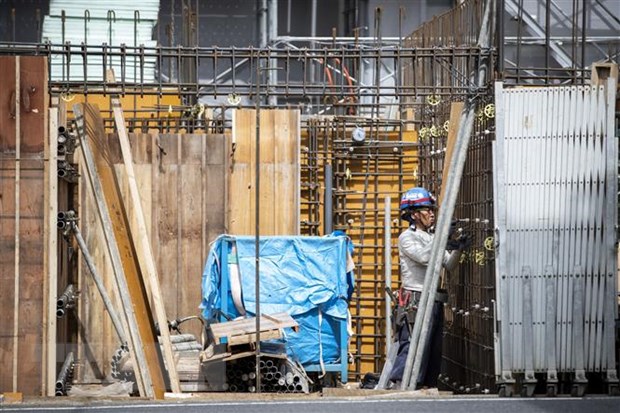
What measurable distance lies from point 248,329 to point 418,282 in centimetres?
204

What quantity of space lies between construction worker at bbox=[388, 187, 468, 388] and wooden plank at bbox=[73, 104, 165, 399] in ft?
9.03

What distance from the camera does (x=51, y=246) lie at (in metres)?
14.1

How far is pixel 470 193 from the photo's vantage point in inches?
602

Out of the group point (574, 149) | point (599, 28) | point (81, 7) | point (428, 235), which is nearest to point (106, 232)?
point (428, 235)

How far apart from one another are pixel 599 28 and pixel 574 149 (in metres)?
17.5

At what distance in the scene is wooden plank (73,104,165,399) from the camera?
47.2 feet

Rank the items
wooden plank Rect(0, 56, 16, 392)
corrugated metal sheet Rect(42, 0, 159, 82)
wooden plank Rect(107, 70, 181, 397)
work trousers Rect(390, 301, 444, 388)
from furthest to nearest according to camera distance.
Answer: corrugated metal sheet Rect(42, 0, 159, 82) → work trousers Rect(390, 301, 444, 388) → wooden plank Rect(107, 70, 181, 397) → wooden plank Rect(0, 56, 16, 392)

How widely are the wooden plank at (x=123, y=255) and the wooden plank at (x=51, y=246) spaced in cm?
54

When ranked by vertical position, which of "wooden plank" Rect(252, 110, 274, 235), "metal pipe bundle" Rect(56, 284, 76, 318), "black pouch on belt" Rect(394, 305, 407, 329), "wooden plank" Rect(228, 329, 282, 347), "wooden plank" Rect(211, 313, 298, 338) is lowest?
"wooden plank" Rect(228, 329, 282, 347)

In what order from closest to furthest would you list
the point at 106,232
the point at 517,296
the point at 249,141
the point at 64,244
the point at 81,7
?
the point at 517,296, the point at 106,232, the point at 64,244, the point at 249,141, the point at 81,7

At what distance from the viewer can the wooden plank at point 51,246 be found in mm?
14062

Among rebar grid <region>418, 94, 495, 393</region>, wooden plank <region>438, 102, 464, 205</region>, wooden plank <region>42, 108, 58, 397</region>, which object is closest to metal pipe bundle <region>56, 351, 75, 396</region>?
wooden plank <region>42, 108, 58, 397</region>

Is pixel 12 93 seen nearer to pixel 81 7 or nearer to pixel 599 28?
pixel 81 7

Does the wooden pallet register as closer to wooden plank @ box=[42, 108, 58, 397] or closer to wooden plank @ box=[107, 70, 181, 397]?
wooden plank @ box=[107, 70, 181, 397]
